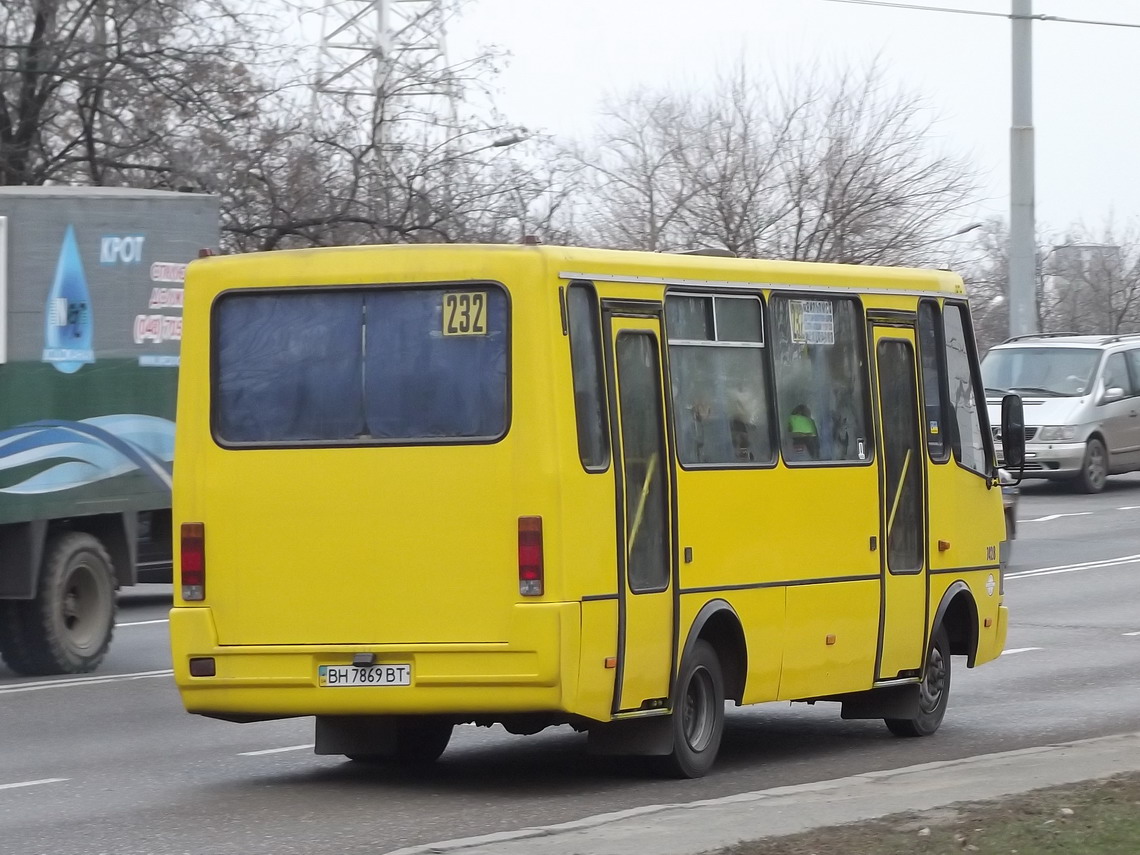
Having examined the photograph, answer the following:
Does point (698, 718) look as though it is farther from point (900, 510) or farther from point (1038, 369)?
point (1038, 369)

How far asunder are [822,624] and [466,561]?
260cm

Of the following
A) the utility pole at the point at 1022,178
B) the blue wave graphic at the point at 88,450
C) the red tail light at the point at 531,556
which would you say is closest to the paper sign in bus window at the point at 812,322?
the red tail light at the point at 531,556

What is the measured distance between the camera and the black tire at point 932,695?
39.8 feet

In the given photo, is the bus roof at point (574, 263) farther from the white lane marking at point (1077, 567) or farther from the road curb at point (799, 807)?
the white lane marking at point (1077, 567)

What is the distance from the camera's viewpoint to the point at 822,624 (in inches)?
436

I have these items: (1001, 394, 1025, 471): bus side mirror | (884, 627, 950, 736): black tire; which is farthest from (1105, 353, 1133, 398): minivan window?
(884, 627, 950, 736): black tire

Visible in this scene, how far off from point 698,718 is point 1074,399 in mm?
22688

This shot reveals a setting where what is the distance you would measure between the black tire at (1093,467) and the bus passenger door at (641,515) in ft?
76.2

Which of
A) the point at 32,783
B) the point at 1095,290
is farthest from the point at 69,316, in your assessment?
the point at 1095,290

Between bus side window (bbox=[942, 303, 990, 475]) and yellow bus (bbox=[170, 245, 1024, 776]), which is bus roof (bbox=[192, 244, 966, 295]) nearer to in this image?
yellow bus (bbox=[170, 245, 1024, 776])

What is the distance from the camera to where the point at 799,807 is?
27.9 ft

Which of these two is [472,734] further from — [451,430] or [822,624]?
[451,430]

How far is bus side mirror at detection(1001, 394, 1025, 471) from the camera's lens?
40.7ft

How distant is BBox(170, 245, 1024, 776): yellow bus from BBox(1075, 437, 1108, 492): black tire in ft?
72.7
